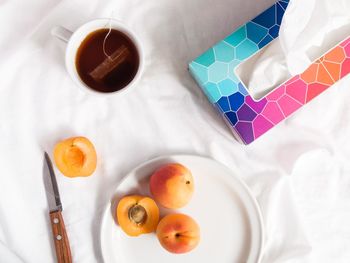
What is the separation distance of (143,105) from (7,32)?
0.65ft

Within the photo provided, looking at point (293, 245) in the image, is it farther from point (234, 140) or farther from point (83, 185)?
point (83, 185)

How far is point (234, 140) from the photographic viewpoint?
1.95 ft

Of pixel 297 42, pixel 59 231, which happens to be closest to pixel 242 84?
pixel 297 42

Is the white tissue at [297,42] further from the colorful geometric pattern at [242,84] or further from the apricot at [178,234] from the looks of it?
the apricot at [178,234]

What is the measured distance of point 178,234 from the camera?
1.76 feet

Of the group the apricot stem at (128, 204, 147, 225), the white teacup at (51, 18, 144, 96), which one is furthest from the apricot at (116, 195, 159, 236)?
the white teacup at (51, 18, 144, 96)

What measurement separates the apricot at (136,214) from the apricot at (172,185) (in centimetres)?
2

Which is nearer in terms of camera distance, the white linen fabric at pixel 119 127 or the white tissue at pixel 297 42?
the white tissue at pixel 297 42

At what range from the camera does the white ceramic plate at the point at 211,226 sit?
58 centimetres

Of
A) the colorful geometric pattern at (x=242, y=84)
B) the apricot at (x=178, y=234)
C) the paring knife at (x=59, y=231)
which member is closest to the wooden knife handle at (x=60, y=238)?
the paring knife at (x=59, y=231)

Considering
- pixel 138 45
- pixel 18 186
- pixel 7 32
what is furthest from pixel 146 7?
pixel 18 186

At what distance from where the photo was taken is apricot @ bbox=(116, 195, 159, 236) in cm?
55

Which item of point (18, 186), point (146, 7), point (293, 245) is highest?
point (146, 7)

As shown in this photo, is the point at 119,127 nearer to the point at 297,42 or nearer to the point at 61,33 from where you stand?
the point at 61,33
